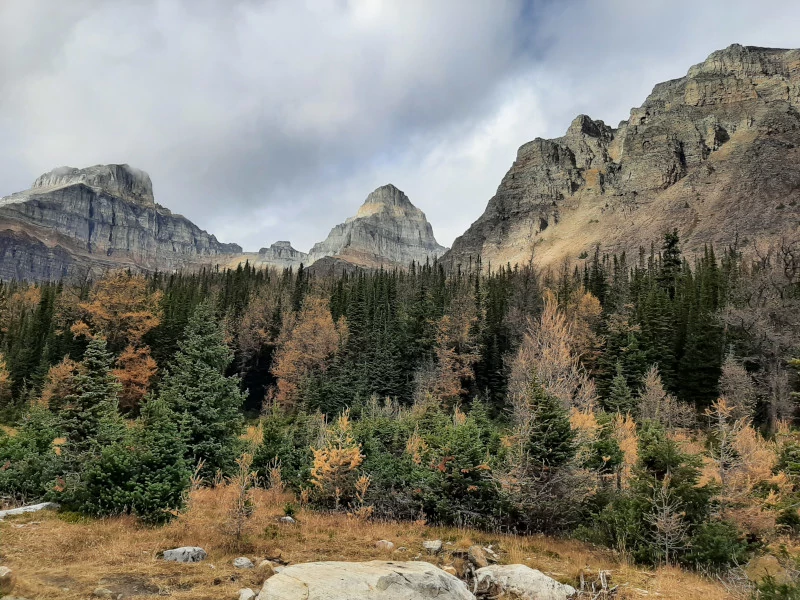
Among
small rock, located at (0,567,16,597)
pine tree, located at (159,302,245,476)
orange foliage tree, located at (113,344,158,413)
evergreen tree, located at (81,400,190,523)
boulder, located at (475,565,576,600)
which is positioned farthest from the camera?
orange foliage tree, located at (113,344,158,413)

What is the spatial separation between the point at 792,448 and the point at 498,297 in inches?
2385

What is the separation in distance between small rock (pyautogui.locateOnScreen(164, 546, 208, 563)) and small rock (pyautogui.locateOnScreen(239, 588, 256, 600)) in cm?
281

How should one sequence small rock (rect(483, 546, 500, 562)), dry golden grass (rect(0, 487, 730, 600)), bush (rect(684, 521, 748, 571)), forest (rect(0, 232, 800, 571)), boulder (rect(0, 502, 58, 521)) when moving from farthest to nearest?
forest (rect(0, 232, 800, 571)) → boulder (rect(0, 502, 58, 521)) → small rock (rect(483, 546, 500, 562)) → bush (rect(684, 521, 748, 571)) → dry golden grass (rect(0, 487, 730, 600))

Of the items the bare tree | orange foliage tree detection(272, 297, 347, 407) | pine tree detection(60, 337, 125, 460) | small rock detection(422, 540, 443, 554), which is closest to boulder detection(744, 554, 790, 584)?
the bare tree

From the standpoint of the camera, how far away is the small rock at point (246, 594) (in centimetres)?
855

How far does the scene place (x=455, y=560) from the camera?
12414 mm

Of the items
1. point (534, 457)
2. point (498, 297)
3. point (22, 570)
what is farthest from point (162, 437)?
point (498, 297)

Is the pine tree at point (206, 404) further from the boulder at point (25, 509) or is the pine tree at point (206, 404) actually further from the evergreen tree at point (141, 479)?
the boulder at point (25, 509)

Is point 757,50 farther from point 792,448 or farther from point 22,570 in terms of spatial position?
Answer: point 22,570

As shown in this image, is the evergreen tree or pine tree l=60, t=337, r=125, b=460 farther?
pine tree l=60, t=337, r=125, b=460

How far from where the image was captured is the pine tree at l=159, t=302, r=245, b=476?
65.4ft

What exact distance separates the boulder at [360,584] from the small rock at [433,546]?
14.2 feet

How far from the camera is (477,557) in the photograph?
1195 cm

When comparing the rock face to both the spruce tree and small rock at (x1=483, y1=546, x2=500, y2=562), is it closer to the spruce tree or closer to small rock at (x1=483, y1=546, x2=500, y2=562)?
the spruce tree
